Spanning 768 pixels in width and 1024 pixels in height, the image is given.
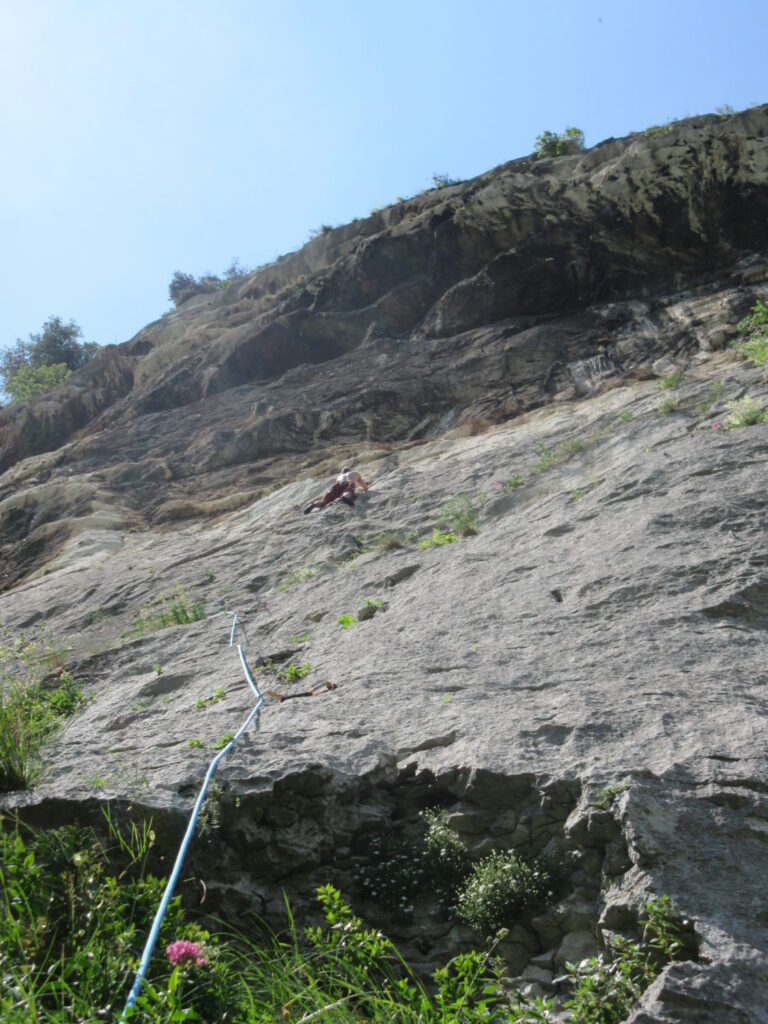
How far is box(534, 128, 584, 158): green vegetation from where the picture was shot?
21344 millimetres

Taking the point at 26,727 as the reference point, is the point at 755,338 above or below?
below

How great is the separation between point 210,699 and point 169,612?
402 cm

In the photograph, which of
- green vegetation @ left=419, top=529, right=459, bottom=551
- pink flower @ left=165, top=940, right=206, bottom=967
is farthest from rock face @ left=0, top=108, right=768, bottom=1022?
pink flower @ left=165, top=940, right=206, bottom=967

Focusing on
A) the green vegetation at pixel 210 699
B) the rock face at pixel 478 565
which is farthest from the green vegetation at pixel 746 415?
the green vegetation at pixel 210 699

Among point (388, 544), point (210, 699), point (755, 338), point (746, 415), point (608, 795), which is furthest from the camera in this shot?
point (755, 338)

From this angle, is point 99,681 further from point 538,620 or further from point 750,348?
point 750,348

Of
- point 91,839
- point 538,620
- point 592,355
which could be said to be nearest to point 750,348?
point 592,355

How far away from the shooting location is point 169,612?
10031mm

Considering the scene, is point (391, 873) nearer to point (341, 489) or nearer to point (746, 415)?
point (746, 415)

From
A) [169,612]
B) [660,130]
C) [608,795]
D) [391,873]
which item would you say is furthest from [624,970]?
[660,130]

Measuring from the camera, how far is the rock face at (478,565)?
3773 mm

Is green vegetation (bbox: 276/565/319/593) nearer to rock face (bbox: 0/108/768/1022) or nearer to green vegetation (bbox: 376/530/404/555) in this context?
rock face (bbox: 0/108/768/1022)

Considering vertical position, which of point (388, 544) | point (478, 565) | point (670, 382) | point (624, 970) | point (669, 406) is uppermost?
point (670, 382)

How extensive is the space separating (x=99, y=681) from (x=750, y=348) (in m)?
8.94
